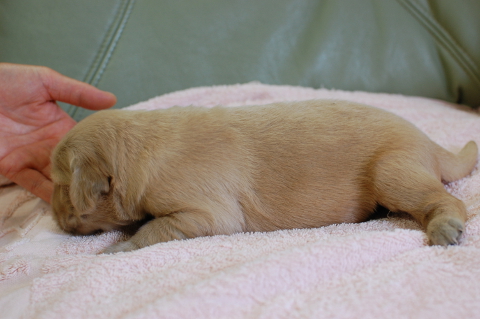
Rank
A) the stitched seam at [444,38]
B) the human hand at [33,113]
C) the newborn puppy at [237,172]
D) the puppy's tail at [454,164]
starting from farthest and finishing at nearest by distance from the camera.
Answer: the stitched seam at [444,38]
the human hand at [33,113]
the puppy's tail at [454,164]
the newborn puppy at [237,172]

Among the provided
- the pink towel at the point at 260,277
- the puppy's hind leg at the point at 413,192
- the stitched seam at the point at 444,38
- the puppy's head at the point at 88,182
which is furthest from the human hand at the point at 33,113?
the stitched seam at the point at 444,38

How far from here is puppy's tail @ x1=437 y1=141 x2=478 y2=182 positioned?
2148mm

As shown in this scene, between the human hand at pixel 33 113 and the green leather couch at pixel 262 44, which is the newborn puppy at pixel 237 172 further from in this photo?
the green leather couch at pixel 262 44

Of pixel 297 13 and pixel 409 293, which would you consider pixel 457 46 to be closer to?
pixel 297 13

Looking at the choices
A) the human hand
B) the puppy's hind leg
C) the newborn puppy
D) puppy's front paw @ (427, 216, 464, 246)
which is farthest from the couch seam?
puppy's front paw @ (427, 216, 464, 246)

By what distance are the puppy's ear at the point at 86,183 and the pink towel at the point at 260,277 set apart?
22 cm

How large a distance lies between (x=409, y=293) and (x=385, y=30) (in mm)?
2800

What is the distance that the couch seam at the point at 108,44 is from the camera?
319 centimetres

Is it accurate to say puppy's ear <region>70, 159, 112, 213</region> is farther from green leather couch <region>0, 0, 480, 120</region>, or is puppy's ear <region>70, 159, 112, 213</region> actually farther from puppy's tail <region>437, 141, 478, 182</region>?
puppy's tail <region>437, 141, 478, 182</region>

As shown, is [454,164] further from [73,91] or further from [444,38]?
[73,91]

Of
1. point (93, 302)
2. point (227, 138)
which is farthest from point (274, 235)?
point (93, 302)

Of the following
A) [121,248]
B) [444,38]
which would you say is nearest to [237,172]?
[121,248]

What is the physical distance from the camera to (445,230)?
158 centimetres

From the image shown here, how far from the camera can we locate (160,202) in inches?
73.9
